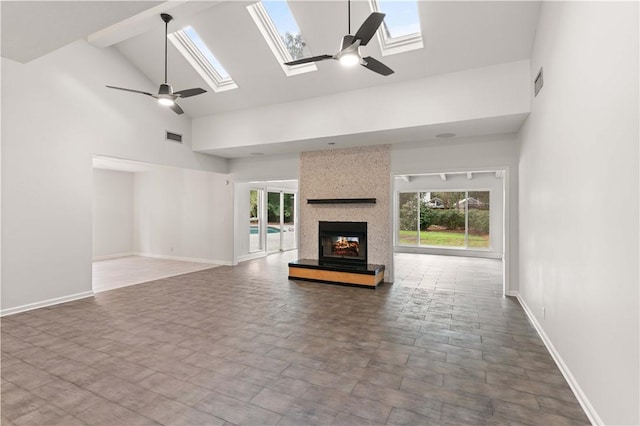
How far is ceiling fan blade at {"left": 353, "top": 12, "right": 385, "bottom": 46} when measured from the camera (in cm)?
264

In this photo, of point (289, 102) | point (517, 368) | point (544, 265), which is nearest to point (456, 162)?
point (544, 265)

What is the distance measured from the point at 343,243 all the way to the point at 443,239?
5.74 metres

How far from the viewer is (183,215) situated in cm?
909

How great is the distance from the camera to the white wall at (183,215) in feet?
27.6

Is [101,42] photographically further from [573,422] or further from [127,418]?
[573,422]

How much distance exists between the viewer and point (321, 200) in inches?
269

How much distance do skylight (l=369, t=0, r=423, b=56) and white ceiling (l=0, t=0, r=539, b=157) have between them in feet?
0.42

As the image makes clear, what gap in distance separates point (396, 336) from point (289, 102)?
4604mm

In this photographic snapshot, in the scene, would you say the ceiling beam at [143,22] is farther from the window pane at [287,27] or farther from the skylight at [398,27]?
the skylight at [398,27]

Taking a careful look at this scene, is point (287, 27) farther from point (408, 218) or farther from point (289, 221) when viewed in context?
A: point (408, 218)

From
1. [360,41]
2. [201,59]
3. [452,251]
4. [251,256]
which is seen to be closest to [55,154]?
[201,59]

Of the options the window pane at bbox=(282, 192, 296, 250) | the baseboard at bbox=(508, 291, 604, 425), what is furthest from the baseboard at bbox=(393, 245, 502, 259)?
the baseboard at bbox=(508, 291, 604, 425)

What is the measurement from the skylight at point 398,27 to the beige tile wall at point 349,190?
6.92 ft

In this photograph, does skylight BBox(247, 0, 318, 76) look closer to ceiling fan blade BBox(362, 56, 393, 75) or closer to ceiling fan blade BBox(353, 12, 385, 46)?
ceiling fan blade BBox(362, 56, 393, 75)
